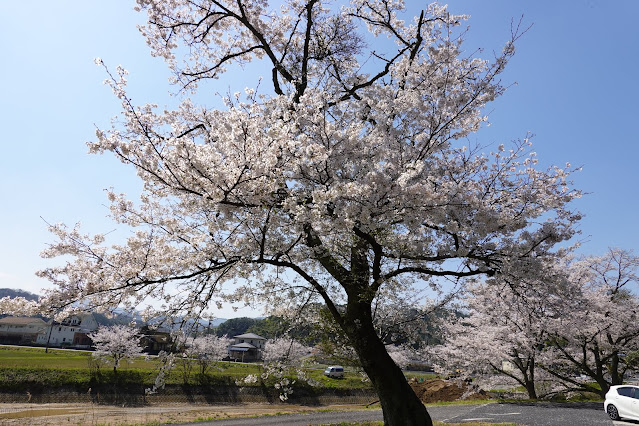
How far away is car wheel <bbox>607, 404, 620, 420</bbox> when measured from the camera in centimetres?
1160

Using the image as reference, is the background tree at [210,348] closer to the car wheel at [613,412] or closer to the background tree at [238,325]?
the car wheel at [613,412]

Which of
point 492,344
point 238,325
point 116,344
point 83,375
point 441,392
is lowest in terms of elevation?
point 441,392

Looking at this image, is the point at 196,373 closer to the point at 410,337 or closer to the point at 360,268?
the point at 410,337

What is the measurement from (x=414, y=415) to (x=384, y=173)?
4847 mm

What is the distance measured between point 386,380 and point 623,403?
9.78 meters

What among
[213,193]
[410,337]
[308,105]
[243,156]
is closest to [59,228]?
[213,193]

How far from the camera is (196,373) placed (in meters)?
34.3

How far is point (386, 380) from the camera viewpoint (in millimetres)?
7137

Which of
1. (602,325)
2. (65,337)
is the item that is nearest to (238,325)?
(65,337)

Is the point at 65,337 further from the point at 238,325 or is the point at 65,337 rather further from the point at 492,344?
the point at 492,344

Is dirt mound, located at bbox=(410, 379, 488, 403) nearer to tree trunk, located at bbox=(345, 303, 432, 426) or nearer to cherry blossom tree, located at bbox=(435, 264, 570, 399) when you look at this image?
cherry blossom tree, located at bbox=(435, 264, 570, 399)

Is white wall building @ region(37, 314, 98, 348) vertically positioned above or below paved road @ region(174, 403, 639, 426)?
above

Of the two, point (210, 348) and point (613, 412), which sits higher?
point (210, 348)

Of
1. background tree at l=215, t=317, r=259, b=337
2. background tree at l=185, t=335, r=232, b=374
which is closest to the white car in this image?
background tree at l=185, t=335, r=232, b=374
